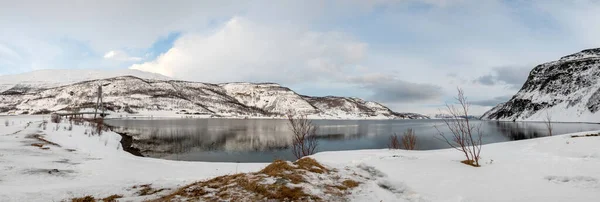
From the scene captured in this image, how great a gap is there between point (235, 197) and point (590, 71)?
174 metres

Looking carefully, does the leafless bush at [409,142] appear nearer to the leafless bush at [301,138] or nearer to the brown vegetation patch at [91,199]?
the leafless bush at [301,138]

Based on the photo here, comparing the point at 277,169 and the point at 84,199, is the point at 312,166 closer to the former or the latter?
the point at 277,169

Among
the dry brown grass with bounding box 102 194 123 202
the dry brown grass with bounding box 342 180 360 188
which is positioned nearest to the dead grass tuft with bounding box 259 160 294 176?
the dry brown grass with bounding box 342 180 360 188

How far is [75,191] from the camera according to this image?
6.13 m

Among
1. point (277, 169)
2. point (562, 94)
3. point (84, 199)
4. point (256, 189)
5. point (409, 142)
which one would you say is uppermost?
point (562, 94)

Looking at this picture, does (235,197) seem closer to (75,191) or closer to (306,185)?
(306,185)

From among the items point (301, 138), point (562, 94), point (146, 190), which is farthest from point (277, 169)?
point (562, 94)

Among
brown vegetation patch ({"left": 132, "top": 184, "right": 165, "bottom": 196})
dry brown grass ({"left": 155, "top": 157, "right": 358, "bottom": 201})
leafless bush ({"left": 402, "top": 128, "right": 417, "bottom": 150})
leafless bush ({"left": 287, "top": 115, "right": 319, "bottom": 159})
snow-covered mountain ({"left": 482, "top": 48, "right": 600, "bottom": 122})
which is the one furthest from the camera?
snow-covered mountain ({"left": 482, "top": 48, "right": 600, "bottom": 122})

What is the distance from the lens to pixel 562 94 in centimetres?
12256

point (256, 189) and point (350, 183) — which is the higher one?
point (256, 189)

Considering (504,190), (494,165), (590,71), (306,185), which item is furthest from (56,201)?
(590,71)

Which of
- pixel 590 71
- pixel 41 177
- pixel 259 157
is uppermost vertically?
pixel 590 71

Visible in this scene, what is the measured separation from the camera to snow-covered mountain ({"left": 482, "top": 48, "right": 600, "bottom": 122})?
106 m

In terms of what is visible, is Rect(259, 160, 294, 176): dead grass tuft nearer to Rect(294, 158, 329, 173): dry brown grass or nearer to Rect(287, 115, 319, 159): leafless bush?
Rect(294, 158, 329, 173): dry brown grass
